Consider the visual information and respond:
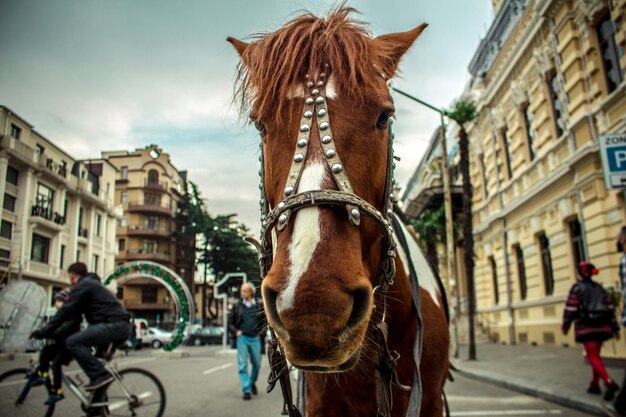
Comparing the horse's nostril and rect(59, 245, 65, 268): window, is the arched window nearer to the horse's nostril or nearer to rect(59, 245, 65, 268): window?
rect(59, 245, 65, 268): window

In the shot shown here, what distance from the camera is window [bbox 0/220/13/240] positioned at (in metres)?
4.41

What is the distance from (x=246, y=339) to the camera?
9.78 m

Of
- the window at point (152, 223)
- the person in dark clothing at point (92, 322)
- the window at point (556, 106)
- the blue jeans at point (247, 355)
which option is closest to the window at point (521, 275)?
the window at point (556, 106)

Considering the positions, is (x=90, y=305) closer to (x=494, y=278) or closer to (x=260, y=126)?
(x=260, y=126)

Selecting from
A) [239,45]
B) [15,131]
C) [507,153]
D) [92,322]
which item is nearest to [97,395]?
[92,322]

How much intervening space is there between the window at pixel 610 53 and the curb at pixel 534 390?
832 centimetres

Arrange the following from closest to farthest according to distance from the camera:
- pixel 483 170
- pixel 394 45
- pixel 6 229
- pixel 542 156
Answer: pixel 394 45, pixel 6 229, pixel 542 156, pixel 483 170

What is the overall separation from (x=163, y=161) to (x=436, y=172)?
1693 centimetres

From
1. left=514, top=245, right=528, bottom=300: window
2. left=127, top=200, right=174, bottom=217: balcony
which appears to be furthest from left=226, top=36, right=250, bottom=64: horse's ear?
left=127, top=200, right=174, bottom=217: balcony

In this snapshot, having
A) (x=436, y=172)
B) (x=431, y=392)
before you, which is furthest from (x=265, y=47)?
(x=436, y=172)

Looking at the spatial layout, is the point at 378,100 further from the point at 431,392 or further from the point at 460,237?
the point at 460,237

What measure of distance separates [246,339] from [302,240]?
28.3 ft

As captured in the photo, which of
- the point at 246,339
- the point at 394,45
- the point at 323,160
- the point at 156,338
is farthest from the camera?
the point at 156,338

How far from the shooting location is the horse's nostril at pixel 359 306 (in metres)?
1.56
